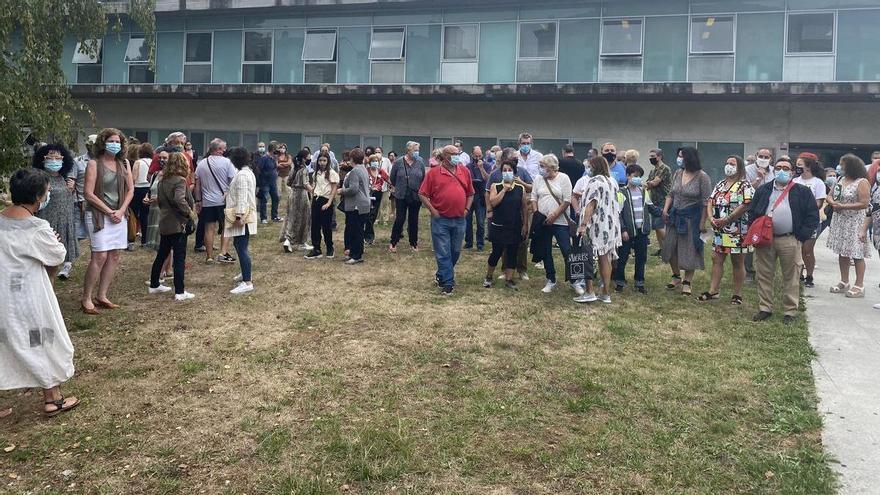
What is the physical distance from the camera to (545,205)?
814 centimetres

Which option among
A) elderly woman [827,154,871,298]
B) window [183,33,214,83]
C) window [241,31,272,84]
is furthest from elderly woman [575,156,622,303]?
window [183,33,214,83]

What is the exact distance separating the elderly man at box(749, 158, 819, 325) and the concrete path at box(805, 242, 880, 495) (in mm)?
454

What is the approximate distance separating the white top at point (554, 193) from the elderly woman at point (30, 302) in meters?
5.41

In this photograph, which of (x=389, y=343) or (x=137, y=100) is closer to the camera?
(x=389, y=343)

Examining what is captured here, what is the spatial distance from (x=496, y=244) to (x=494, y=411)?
389cm

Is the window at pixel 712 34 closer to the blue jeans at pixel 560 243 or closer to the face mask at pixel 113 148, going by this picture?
the blue jeans at pixel 560 243

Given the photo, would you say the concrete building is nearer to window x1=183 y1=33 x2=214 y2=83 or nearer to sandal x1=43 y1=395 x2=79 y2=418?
window x1=183 y1=33 x2=214 y2=83

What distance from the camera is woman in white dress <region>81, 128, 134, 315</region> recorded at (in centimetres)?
665

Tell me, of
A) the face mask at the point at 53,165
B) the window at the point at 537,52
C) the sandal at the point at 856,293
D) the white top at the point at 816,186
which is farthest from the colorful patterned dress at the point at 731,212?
the window at the point at 537,52

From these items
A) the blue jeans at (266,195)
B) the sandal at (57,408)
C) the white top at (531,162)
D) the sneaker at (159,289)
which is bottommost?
the sandal at (57,408)

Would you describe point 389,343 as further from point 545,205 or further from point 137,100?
point 137,100

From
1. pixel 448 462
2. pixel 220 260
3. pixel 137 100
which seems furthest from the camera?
pixel 137 100

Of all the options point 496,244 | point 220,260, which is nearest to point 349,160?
point 220,260

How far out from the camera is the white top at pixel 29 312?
13.7 feet
